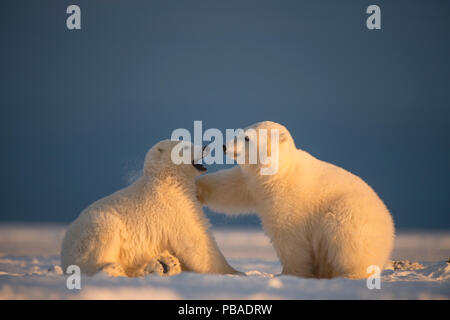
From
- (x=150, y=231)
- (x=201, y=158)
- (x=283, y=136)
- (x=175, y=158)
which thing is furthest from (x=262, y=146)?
(x=150, y=231)

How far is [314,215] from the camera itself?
7.03 m

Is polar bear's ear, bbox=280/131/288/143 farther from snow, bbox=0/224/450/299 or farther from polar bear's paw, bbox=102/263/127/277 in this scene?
polar bear's paw, bbox=102/263/127/277

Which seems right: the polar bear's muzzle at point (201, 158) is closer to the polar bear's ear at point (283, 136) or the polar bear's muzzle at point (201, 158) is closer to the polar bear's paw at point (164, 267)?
the polar bear's ear at point (283, 136)

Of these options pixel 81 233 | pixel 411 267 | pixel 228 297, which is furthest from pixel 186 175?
pixel 411 267

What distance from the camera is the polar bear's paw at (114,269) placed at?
21.4 feet

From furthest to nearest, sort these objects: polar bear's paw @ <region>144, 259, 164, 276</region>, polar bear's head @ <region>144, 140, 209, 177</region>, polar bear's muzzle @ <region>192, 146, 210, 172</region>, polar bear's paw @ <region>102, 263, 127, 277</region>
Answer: polar bear's muzzle @ <region>192, 146, 210, 172</region> → polar bear's head @ <region>144, 140, 209, 177</region> → polar bear's paw @ <region>144, 259, 164, 276</region> → polar bear's paw @ <region>102, 263, 127, 277</region>

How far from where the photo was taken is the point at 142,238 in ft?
23.1

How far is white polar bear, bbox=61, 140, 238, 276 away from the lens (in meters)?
6.84

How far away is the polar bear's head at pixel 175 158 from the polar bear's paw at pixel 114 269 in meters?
1.32

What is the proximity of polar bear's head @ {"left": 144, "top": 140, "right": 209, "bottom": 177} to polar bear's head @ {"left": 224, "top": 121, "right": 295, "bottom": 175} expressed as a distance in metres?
0.65

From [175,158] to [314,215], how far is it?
190 centimetres

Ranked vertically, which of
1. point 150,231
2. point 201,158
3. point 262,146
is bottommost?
point 150,231

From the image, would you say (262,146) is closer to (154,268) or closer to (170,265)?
(170,265)

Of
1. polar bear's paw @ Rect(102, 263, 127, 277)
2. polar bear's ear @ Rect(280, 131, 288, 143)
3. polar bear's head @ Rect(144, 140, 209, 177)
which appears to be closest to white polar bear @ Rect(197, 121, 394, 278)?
polar bear's ear @ Rect(280, 131, 288, 143)
